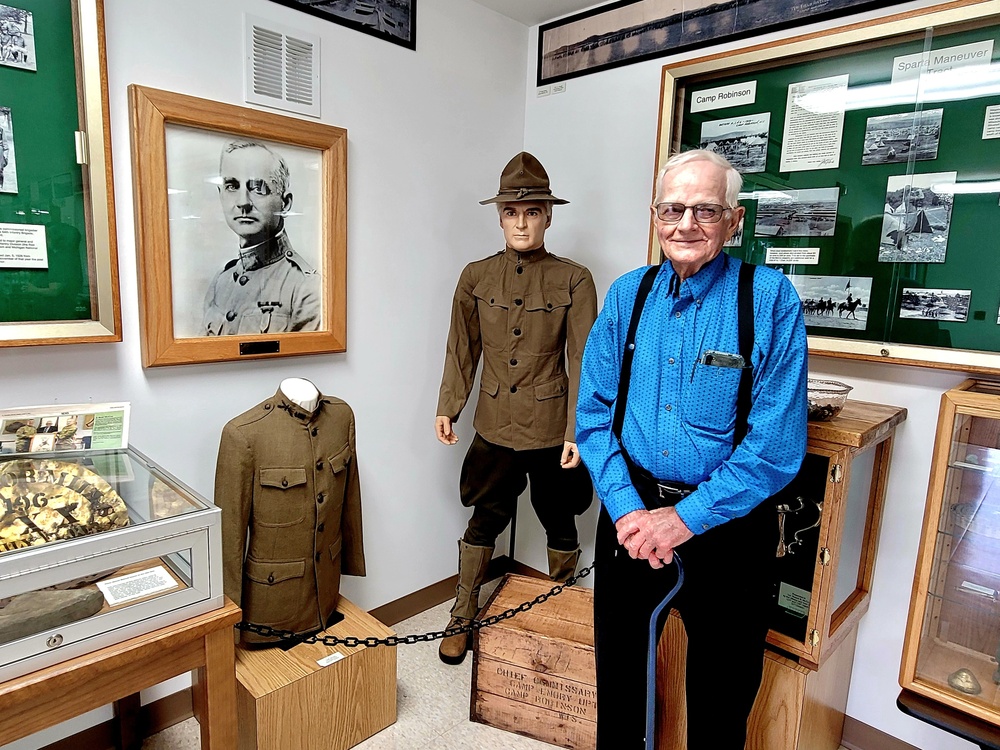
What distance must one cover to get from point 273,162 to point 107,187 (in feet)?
1.66

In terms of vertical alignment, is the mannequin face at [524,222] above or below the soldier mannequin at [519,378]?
above

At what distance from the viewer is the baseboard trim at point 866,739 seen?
1.99 meters

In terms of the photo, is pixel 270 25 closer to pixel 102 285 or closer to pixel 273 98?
pixel 273 98

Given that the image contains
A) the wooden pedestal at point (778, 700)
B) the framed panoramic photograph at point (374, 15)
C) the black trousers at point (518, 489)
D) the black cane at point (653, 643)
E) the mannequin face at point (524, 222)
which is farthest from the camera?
the black trousers at point (518, 489)

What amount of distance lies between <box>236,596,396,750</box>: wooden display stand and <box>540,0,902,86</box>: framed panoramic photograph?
2299 mm

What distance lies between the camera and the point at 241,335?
1.99 meters

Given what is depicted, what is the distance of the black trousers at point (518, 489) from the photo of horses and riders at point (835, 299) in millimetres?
937

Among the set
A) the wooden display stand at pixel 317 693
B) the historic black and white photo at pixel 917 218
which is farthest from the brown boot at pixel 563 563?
the historic black and white photo at pixel 917 218

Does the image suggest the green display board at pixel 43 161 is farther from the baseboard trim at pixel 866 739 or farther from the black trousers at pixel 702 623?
the baseboard trim at pixel 866 739

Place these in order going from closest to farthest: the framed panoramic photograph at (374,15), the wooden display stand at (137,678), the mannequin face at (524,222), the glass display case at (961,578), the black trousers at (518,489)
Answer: the wooden display stand at (137,678)
the glass display case at (961,578)
the framed panoramic photograph at (374,15)
the mannequin face at (524,222)
the black trousers at (518,489)

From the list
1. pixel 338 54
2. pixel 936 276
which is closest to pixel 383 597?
pixel 338 54

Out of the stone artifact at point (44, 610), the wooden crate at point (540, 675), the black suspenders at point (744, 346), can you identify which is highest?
the black suspenders at point (744, 346)

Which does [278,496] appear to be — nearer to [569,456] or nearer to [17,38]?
[569,456]

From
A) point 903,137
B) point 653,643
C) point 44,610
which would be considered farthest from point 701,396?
point 44,610
